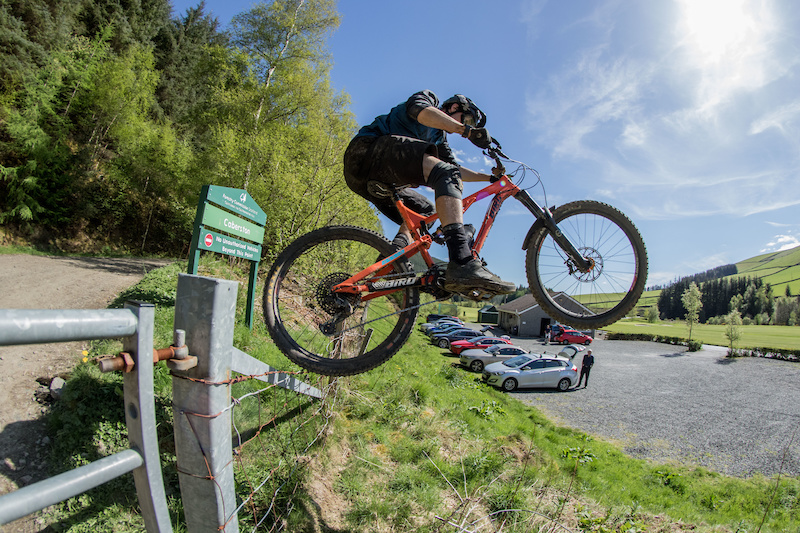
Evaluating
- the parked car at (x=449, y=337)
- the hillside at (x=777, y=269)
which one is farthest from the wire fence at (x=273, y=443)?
the hillside at (x=777, y=269)

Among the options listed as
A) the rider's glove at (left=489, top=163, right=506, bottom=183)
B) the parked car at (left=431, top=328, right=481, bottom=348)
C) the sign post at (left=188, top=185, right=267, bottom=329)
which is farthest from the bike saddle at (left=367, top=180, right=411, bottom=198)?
the parked car at (left=431, top=328, right=481, bottom=348)

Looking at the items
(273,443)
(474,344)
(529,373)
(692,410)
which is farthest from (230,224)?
(692,410)

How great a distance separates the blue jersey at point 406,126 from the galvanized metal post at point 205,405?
6.55ft

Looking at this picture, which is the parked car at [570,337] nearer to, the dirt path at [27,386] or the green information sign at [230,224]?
the green information sign at [230,224]

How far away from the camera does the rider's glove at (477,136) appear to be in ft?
8.82

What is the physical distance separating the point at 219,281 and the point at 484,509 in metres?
5.41

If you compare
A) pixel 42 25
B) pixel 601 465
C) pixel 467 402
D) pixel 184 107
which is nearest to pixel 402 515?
pixel 467 402

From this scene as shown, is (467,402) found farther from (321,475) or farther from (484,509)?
(321,475)

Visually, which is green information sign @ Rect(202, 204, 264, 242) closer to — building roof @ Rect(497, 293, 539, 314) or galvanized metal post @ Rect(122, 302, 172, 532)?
galvanized metal post @ Rect(122, 302, 172, 532)

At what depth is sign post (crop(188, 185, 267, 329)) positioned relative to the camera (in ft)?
15.5

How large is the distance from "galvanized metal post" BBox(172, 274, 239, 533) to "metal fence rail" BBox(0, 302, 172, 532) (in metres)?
0.24

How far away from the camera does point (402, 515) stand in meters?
4.29

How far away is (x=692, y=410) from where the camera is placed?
2497 centimetres

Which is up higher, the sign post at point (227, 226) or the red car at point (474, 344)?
the sign post at point (227, 226)
